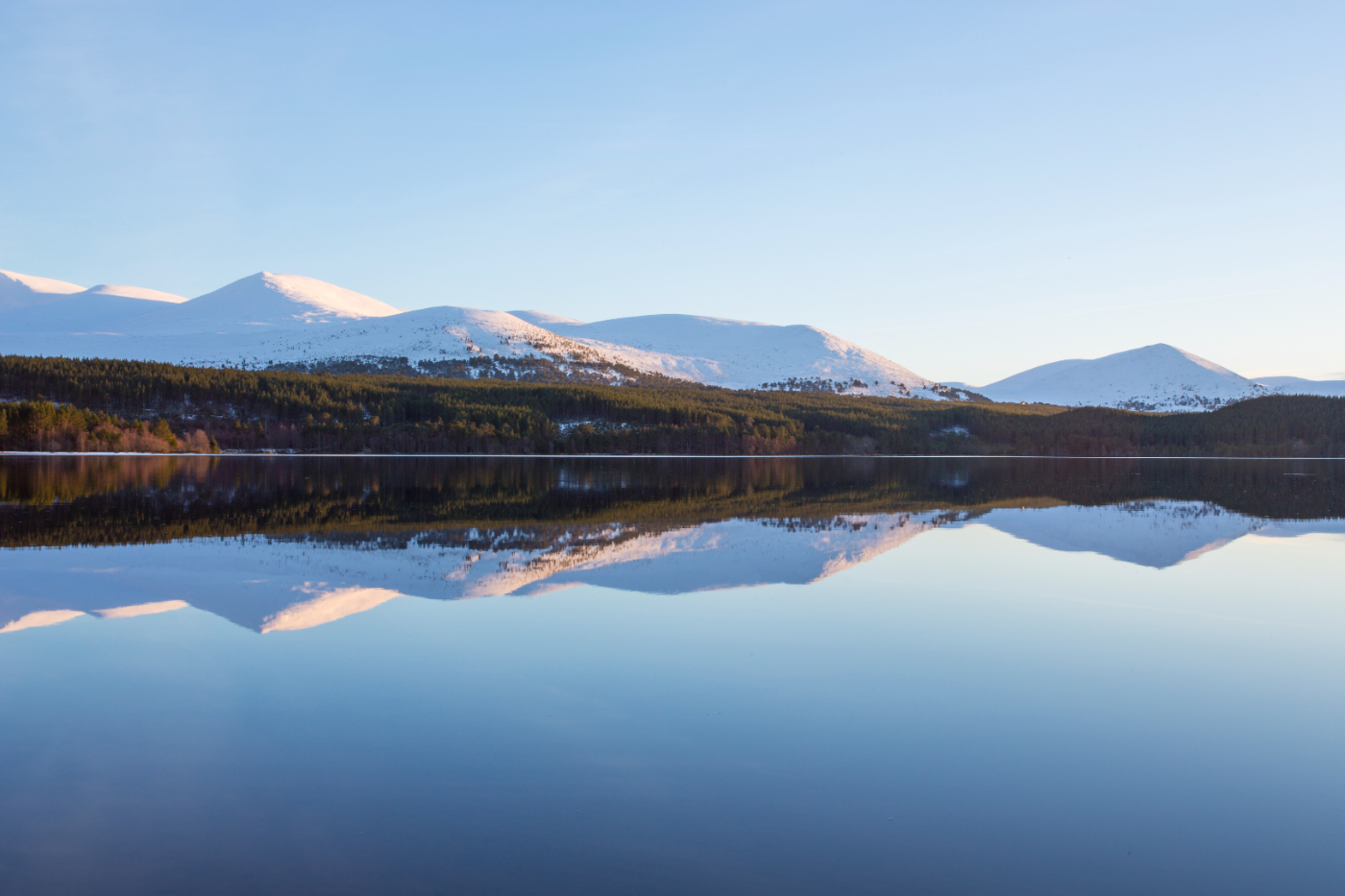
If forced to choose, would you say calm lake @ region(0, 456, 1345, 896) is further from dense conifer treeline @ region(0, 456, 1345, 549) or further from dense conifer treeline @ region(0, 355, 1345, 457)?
dense conifer treeline @ region(0, 355, 1345, 457)

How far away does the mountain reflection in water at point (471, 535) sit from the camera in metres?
14.7

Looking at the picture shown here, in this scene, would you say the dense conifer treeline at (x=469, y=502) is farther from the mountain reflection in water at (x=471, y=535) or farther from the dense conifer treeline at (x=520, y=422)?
the dense conifer treeline at (x=520, y=422)

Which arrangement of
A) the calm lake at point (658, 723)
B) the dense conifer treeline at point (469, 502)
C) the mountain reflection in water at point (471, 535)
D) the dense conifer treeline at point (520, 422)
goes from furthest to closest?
the dense conifer treeline at point (520, 422)
the dense conifer treeline at point (469, 502)
the mountain reflection in water at point (471, 535)
the calm lake at point (658, 723)

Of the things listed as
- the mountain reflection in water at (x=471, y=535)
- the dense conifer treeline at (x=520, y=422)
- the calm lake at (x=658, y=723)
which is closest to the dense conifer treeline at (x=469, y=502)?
the mountain reflection in water at (x=471, y=535)

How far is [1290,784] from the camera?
7305mm

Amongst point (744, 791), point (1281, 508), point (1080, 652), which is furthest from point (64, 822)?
point (1281, 508)

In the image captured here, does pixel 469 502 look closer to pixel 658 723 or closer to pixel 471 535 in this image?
pixel 471 535

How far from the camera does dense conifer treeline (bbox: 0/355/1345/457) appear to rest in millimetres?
123062

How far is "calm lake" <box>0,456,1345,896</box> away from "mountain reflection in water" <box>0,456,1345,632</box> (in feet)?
0.66

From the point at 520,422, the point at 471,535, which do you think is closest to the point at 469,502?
the point at 471,535

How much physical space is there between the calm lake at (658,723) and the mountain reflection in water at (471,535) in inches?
7.9

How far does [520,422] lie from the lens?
460ft

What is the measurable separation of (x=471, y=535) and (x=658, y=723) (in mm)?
15292

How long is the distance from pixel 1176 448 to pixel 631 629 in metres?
176
